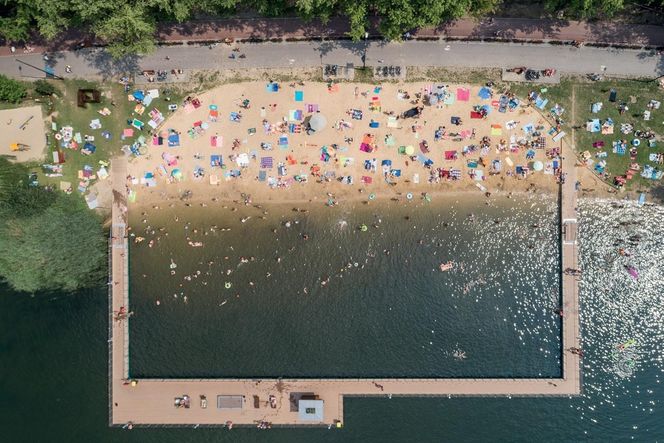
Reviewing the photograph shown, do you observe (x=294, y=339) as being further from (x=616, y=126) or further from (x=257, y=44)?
(x=616, y=126)

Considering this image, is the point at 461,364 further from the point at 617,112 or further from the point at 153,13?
the point at 153,13

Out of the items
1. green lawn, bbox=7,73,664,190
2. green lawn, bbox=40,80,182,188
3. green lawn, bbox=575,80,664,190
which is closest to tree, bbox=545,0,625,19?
green lawn, bbox=7,73,664,190

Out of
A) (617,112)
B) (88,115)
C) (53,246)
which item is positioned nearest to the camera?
(53,246)

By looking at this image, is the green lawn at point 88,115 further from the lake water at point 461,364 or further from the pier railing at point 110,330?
the lake water at point 461,364

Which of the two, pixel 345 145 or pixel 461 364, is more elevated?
pixel 345 145

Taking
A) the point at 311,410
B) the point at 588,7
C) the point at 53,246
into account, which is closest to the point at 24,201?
the point at 53,246

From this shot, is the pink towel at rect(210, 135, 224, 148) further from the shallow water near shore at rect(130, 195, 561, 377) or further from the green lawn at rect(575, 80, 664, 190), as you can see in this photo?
the green lawn at rect(575, 80, 664, 190)
